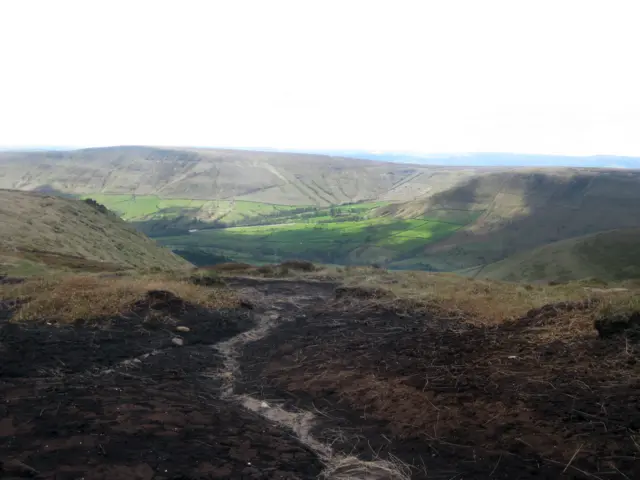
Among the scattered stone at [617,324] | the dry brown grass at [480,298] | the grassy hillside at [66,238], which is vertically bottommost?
the grassy hillside at [66,238]

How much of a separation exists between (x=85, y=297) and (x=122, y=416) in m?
8.97

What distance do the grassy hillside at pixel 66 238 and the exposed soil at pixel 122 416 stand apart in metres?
17.4

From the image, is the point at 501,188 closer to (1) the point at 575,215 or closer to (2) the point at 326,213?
(1) the point at 575,215

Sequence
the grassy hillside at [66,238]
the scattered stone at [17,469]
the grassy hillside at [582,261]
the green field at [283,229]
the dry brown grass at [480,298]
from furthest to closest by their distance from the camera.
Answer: the green field at [283,229]
the grassy hillside at [582,261]
the grassy hillside at [66,238]
the dry brown grass at [480,298]
the scattered stone at [17,469]

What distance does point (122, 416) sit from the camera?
7.57 m

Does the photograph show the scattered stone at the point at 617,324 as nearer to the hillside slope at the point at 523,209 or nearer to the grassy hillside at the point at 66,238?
the grassy hillside at the point at 66,238

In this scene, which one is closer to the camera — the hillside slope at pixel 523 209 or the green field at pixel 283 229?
the hillside slope at pixel 523 209

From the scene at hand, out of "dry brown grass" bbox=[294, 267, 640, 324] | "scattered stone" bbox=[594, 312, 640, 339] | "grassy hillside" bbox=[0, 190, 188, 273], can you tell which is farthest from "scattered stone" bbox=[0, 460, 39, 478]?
"grassy hillside" bbox=[0, 190, 188, 273]

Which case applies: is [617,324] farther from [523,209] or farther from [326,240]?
[523,209]

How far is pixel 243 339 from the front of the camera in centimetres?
1459

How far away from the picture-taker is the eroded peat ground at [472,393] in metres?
6.51

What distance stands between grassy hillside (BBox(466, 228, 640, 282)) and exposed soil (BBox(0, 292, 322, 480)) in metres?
60.8

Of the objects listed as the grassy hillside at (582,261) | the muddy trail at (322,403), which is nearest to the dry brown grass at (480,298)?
the muddy trail at (322,403)

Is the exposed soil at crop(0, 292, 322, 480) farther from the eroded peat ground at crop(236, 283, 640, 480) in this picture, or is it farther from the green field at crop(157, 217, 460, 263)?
the green field at crop(157, 217, 460, 263)
